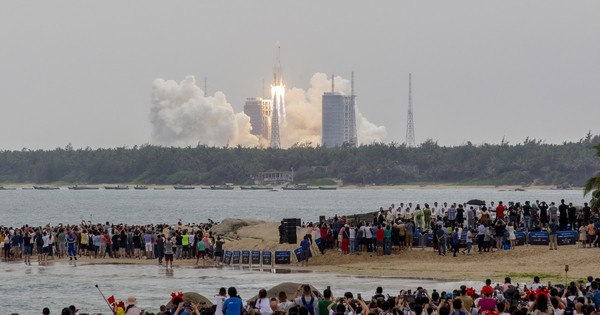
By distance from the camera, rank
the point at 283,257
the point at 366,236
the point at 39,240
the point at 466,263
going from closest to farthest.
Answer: the point at 466,263
the point at 366,236
the point at 283,257
the point at 39,240

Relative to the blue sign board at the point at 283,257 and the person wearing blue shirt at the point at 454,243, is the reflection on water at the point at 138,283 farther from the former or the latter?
the person wearing blue shirt at the point at 454,243

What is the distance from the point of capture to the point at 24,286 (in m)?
43.0

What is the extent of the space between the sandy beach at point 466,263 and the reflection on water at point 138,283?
Answer: 1585mm

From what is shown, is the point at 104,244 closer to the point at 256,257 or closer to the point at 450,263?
the point at 256,257

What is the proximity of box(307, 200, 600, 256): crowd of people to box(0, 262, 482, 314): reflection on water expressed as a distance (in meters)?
3.27

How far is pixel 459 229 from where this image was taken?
47250 millimetres

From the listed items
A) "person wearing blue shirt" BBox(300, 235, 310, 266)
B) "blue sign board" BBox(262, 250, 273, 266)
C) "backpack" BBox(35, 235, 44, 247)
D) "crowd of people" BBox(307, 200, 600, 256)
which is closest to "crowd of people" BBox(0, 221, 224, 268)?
"backpack" BBox(35, 235, 44, 247)

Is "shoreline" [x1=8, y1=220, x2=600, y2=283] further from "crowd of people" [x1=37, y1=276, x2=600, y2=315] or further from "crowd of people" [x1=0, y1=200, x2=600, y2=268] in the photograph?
"crowd of people" [x1=37, y1=276, x2=600, y2=315]

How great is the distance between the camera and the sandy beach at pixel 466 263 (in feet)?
136

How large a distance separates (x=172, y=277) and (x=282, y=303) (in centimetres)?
2127

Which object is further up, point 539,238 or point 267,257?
point 539,238

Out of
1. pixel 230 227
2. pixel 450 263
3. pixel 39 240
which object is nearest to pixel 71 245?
pixel 39 240

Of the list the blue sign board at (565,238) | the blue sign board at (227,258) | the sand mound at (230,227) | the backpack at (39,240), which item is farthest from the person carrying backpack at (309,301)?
the sand mound at (230,227)

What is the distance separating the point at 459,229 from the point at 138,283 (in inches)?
496
